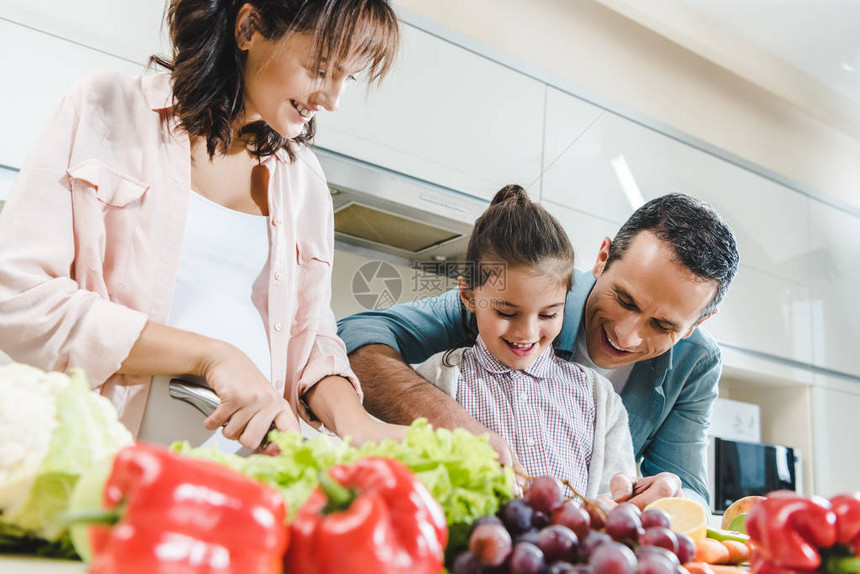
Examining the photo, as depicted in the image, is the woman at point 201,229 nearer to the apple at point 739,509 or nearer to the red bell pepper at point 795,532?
the red bell pepper at point 795,532

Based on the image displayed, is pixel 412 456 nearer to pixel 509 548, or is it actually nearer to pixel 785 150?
pixel 509 548

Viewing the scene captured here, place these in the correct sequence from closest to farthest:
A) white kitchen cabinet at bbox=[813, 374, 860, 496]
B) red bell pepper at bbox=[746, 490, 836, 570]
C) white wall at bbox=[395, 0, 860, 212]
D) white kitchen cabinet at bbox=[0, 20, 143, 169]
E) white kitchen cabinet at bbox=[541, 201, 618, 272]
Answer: red bell pepper at bbox=[746, 490, 836, 570]
white kitchen cabinet at bbox=[0, 20, 143, 169]
white kitchen cabinet at bbox=[541, 201, 618, 272]
white wall at bbox=[395, 0, 860, 212]
white kitchen cabinet at bbox=[813, 374, 860, 496]

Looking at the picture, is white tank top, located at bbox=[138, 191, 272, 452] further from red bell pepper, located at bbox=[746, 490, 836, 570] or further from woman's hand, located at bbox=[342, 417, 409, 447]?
red bell pepper, located at bbox=[746, 490, 836, 570]

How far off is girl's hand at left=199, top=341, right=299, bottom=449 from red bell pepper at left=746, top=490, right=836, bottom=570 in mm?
487

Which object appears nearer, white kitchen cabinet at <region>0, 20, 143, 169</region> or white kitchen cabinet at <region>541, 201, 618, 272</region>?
white kitchen cabinet at <region>0, 20, 143, 169</region>

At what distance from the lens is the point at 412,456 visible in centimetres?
46

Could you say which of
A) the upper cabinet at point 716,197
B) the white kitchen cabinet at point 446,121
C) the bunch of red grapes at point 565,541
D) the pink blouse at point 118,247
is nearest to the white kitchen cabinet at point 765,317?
the upper cabinet at point 716,197

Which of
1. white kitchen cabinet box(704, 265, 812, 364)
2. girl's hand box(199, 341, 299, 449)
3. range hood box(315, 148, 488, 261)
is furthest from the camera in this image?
white kitchen cabinet box(704, 265, 812, 364)

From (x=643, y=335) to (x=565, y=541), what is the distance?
109cm

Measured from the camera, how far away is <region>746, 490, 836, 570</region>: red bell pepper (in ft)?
1.37

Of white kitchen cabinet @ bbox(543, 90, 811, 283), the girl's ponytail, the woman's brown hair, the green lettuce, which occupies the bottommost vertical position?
the green lettuce

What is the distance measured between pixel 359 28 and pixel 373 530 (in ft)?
2.56

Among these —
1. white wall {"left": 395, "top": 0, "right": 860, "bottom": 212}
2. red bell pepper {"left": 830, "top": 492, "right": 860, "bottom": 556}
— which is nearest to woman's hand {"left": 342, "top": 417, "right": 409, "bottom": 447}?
red bell pepper {"left": 830, "top": 492, "right": 860, "bottom": 556}

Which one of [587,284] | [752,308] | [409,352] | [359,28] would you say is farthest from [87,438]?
[752,308]
